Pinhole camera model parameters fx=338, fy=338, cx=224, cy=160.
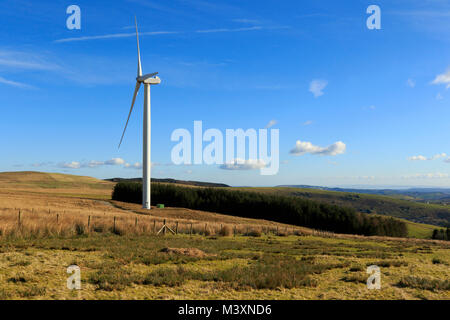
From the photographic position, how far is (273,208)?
10725cm

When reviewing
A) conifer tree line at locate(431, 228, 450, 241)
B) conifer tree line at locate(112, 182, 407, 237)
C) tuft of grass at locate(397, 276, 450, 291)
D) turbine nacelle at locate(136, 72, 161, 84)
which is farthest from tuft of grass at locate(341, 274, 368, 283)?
conifer tree line at locate(431, 228, 450, 241)

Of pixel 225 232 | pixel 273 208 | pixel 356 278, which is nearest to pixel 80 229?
pixel 225 232

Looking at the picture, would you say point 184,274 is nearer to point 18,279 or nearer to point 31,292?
point 31,292

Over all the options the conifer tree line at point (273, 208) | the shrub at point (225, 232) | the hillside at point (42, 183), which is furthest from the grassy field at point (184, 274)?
the hillside at point (42, 183)

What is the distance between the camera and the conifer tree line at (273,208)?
3954 inches

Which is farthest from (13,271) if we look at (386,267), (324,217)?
(324,217)

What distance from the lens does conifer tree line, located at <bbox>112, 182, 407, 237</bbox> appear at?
100438 mm

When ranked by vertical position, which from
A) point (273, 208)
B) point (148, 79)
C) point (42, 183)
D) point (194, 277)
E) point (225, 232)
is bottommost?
point (273, 208)

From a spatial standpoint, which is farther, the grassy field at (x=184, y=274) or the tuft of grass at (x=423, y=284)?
the tuft of grass at (x=423, y=284)

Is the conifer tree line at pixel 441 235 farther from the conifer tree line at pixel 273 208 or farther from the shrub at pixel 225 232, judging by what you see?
the shrub at pixel 225 232

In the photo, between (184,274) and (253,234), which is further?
(253,234)
